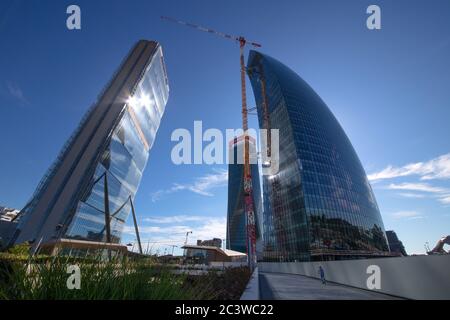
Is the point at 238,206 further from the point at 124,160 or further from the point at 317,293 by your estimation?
the point at 317,293

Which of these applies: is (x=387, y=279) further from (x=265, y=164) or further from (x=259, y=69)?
(x=259, y=69)

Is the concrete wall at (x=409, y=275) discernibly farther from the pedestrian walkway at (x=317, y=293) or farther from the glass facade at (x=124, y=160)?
the glass facade at (x=124, y=160)

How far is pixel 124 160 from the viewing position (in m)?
102

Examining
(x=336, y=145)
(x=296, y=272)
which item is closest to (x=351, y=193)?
(x=336, y=145)

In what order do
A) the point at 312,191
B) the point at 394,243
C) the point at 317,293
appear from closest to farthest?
the point at 317,293
the point at 312,191
the point at 394,243

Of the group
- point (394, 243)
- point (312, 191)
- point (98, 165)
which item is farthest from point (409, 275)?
point (394, 243)

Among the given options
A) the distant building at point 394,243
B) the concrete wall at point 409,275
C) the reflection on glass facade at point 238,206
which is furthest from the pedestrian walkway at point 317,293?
the distant building at point 394,243

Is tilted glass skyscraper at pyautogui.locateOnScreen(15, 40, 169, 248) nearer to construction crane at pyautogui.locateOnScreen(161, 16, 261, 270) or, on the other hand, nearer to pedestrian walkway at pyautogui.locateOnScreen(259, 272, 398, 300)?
construction crane at pyautogui.locateOnScreen(161, 16, 261, 270)

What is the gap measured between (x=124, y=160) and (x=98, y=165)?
26.1m

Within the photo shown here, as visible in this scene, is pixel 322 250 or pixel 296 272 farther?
pixel 322 250

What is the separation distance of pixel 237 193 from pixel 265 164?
80.5m

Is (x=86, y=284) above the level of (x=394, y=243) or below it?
above

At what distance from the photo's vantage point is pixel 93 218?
83.1m
